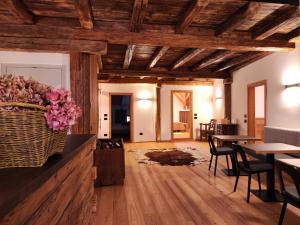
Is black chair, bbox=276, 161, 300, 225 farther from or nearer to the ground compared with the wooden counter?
nearer to the ground

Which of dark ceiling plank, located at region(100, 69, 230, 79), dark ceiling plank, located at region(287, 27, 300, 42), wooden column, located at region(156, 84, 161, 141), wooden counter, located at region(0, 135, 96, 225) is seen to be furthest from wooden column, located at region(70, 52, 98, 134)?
wooden column, located at region(156, 84, 161, 141)

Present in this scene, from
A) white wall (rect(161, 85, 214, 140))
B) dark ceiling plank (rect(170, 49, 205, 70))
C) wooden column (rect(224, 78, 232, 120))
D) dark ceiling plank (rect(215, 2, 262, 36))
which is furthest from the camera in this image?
white wall (rect(161, 85, 214, 140))

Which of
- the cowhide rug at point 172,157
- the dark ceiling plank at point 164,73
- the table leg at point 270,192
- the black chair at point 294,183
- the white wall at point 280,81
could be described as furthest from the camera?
the dark ceiling plank at point 164,73

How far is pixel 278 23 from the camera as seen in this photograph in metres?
3.52

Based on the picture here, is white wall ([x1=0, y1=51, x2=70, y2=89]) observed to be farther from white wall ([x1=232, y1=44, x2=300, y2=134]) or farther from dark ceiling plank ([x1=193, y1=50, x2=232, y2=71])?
white wall ([x1=232, y1=44, x2=300, y2=134])

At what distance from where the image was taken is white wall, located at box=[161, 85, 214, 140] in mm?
9219

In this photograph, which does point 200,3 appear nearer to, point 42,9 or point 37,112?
point 42,9

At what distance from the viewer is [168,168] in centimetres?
501

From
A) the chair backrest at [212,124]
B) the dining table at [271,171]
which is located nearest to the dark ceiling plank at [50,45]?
the dining table at [271,171]

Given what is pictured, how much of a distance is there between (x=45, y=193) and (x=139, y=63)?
246 inches

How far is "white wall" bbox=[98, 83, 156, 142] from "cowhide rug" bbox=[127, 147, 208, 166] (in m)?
2.15

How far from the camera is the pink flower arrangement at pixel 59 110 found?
3.20 ft

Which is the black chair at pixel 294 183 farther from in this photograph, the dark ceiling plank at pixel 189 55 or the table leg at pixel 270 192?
the dark ceiling plank at pixel 189 55

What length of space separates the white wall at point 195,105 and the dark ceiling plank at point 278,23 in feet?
17.5
